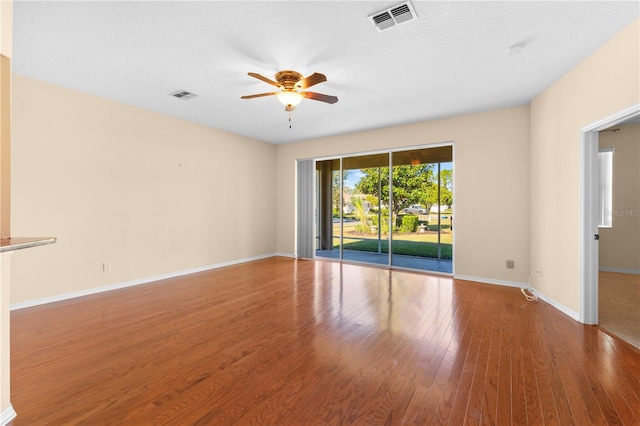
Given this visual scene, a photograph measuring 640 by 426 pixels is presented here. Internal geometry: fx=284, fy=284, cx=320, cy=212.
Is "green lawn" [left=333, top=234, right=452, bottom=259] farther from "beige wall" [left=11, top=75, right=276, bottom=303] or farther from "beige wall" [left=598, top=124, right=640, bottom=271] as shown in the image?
"beige wall" [left=11, top=75, right=276, bottom=303]

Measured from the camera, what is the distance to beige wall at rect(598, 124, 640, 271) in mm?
5207

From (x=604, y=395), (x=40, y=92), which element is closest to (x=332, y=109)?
(x=40, y=92)

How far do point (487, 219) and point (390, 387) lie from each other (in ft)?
12.5

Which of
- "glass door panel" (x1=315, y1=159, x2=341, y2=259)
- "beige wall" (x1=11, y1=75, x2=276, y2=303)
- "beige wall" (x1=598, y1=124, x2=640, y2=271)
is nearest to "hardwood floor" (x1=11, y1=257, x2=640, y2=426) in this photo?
"beige wall" (x1=11, y1=75, x2=276, y2=303)

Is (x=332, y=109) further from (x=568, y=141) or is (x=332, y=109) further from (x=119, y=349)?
(x=119, y=349)

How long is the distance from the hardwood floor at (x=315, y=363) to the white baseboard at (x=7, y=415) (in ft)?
0.15

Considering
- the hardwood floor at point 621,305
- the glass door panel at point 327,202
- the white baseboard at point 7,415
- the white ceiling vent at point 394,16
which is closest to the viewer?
the white baseboard at point 7,415

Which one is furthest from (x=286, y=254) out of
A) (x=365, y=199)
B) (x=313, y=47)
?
(x=313, y=47)

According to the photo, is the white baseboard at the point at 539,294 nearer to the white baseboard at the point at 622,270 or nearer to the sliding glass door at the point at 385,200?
the sliding glass door at the point at 385,200

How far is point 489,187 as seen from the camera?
4.76 meters

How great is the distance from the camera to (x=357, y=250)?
8672 millimetres

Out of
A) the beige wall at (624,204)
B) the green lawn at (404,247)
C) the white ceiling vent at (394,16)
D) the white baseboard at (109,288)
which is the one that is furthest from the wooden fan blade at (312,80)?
the beige wall at (624,204)

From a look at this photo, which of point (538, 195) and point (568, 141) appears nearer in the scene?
point (568, 141)

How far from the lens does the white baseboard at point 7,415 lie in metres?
1.61
